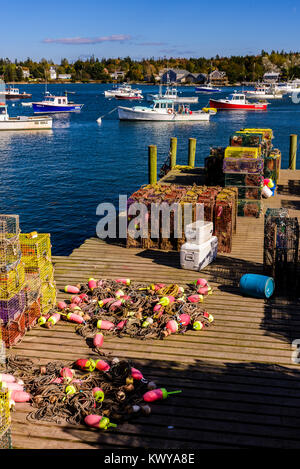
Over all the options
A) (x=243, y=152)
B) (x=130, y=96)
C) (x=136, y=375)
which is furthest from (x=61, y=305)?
(x=130, y=96)

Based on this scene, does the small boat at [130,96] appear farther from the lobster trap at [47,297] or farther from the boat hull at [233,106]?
the lobster trap at [47,297]

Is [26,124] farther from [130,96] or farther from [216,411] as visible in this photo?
[130,96]

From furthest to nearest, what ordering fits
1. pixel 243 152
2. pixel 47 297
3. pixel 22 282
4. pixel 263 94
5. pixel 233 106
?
pixel 263 94 → pixel 233 106 → pixel 243 152 → pixel 47 297 → pixel 22 282

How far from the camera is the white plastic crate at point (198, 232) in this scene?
44.1ft

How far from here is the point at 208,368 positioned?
29.4ft

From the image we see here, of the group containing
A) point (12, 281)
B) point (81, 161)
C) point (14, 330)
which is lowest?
point (14, 330)

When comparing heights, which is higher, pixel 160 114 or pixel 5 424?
pixel 160 114

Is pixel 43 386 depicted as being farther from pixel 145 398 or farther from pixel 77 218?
pixel 77 218

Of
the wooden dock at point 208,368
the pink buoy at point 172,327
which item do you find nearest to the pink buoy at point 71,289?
the wooden dock at point 208,368

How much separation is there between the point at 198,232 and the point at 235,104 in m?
92.9

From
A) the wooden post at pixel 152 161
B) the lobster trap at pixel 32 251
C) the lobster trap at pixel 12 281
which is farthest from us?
the wooden post at pixel 152 161

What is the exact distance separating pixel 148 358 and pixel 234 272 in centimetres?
509

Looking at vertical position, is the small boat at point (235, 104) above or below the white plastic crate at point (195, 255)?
above

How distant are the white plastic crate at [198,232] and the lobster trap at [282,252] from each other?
1897 mm
